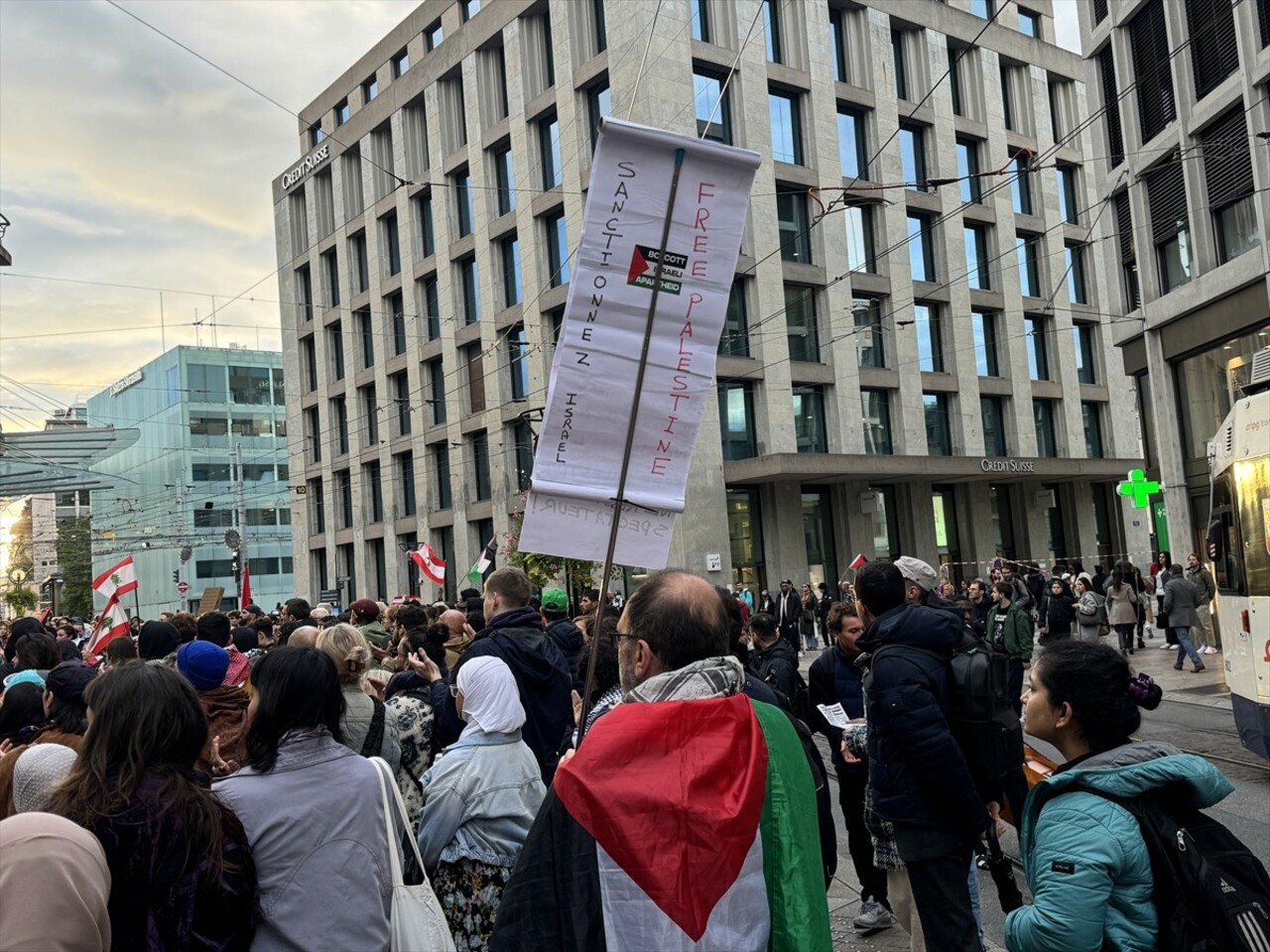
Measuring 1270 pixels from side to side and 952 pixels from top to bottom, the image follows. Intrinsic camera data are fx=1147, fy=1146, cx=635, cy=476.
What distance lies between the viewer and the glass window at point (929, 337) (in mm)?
39594

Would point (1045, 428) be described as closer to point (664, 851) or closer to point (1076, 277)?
point (1076, 277)

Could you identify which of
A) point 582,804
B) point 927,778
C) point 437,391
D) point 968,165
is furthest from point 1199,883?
point 437,391

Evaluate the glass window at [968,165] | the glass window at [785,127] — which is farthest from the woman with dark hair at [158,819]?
the glass window at [968,165]

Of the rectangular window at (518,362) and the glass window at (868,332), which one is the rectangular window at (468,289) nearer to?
the rectangular window at (518,362)

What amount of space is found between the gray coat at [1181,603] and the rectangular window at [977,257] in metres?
23.8

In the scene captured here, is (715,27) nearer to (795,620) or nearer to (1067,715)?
(795,620)

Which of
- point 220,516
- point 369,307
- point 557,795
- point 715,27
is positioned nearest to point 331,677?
point 557,795

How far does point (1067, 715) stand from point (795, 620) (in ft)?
80.7

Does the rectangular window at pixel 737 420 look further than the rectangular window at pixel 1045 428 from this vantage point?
No

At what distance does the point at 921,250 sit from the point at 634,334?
3810 centimetres

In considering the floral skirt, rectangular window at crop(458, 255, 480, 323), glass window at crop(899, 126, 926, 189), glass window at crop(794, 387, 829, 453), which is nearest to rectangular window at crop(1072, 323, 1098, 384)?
glass window at crop(899, 126, 926, 189)

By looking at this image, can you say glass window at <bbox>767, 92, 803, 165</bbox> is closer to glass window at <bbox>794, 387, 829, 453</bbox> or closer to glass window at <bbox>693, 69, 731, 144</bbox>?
glass window at <bbox>693, 69, 731, 144</bbox>

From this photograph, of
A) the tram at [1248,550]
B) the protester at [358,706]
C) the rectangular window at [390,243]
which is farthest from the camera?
the rectangular window at [390,243]

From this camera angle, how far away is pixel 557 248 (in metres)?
39.0
